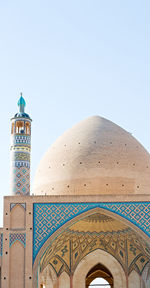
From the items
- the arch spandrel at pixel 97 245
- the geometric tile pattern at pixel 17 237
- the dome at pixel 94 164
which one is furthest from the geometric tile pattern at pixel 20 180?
the arch spandrel at pixel 97 245

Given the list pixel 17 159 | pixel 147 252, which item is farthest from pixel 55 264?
pixel 17 159

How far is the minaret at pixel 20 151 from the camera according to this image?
1173 centimetres

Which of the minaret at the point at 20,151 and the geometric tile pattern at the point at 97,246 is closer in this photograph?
the minaret at the point at 20,151

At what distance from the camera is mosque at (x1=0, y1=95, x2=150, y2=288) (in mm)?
11234

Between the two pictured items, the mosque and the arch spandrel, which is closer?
the mosque

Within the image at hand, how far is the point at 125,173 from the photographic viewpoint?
12.7 meters

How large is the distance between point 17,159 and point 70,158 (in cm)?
163

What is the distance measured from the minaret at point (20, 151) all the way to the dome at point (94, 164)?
3.95 feet

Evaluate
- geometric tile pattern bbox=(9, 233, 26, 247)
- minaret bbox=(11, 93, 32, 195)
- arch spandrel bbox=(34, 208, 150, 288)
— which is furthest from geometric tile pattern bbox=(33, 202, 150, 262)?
arch spandrel bbox=(34, 208, 150, 288)

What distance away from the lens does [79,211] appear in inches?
452

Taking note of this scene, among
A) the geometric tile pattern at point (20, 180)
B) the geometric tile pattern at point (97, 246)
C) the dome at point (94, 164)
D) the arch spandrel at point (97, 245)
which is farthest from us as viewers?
the geometric tile pattern at point (97, 246)

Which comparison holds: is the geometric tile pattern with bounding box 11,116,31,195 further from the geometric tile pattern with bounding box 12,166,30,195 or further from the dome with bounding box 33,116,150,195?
the dome with bounding box 33,116,150,195

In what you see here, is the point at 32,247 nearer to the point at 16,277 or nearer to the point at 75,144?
the point at 16,277

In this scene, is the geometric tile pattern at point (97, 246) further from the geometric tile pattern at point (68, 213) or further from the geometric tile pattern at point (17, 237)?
the geometric tile pattern at point (17, 237)
